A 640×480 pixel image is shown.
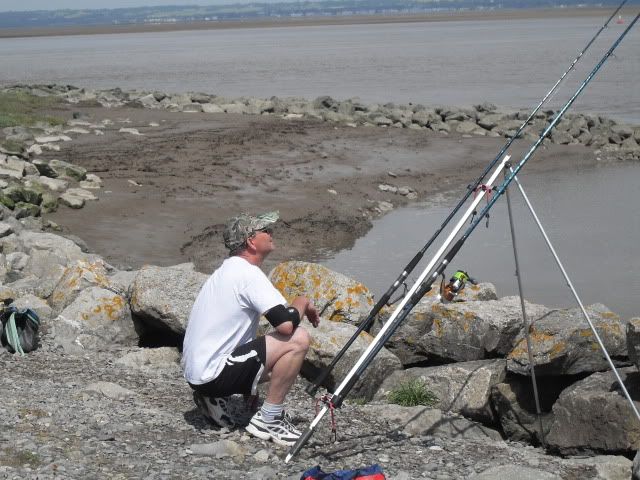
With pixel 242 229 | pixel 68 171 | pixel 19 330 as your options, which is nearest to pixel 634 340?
pixel 242 229

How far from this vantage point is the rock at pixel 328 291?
8.74 m

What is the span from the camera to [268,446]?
19.1 ft

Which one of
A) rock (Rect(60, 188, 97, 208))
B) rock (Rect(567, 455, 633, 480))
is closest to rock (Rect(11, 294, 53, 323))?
rock (Rect(567, 455, 633, 480))

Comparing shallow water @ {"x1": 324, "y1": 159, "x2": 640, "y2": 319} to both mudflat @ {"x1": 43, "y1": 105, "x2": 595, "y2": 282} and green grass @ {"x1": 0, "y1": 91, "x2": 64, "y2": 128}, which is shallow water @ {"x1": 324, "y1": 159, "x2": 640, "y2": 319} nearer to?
mudflat @ {"x1": 43, "y1": 105, "x2": 595, "y2": 282}

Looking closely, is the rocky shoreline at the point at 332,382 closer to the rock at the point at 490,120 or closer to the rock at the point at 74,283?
the rock at the point at 74,283

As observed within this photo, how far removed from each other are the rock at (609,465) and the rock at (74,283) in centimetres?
450

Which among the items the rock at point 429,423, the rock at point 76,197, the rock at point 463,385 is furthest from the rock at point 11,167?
the rock at point 429,423

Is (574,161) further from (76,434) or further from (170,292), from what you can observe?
(76,434)

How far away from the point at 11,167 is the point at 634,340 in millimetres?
11788

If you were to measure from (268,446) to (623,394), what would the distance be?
2355 mm

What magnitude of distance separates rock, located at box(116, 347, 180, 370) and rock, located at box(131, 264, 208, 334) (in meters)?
0.28

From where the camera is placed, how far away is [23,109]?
26.1m

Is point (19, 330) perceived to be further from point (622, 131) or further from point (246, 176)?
point (622, 131)

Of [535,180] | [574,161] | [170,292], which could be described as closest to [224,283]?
[170,292]
